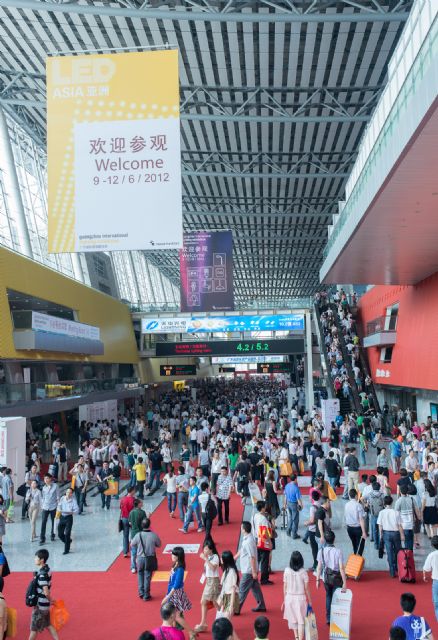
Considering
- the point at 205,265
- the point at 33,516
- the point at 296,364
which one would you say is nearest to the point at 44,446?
the point at 205,265

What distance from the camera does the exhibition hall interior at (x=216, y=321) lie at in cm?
772

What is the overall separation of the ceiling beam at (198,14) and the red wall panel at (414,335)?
8.41 meters

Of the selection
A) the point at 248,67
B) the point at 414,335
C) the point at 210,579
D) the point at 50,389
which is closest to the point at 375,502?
the point at 210,579

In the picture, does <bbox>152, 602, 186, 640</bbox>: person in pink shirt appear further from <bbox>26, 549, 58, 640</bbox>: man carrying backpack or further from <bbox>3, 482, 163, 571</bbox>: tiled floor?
<bbox>3, 482, 163, 571</bbox>: tiled floor

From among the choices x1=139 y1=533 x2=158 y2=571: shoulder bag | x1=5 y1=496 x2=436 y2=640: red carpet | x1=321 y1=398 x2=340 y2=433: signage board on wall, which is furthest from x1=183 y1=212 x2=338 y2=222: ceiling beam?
x1=139 y1=533 x2=158 y2=571: shoulder bag

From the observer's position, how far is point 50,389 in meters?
22.6

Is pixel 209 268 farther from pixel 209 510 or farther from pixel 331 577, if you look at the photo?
pixel 331 577

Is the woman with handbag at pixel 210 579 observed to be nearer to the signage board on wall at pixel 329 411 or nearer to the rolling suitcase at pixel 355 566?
the rolling suitcase at pixel 355 566

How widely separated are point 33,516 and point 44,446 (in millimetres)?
14729

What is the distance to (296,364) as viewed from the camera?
48.8m

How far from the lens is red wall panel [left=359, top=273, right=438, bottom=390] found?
2062 centimetres

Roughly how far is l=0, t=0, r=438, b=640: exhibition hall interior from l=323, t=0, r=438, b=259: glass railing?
0.10 meters

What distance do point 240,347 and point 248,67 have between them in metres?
16.1

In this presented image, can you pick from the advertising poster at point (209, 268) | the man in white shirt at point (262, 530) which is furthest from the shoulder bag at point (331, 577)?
the advertising poster at point (209, 268)
